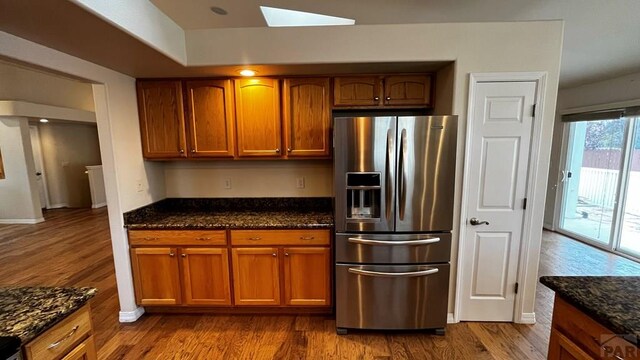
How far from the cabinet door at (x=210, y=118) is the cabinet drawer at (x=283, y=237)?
78cm

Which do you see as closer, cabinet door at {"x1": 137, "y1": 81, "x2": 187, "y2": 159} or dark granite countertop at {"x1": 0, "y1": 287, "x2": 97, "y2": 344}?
dark granite countertop at {"x1": 0, "y1": 287, "x2": 97, "y2": 344}

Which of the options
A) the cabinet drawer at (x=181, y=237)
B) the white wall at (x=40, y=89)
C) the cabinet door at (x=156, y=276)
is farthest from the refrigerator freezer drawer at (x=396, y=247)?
the white wall at (x=40, y=89)

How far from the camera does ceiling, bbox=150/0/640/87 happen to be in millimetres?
2162

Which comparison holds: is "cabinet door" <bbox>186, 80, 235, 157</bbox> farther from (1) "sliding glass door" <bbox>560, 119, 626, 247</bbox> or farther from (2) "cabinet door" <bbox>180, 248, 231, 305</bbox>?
(1) "sliding glass door" <bbox>560, 119, 626, 247</bbox>

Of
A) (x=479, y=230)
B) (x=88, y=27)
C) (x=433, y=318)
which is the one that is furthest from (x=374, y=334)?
(x=88, y=27)

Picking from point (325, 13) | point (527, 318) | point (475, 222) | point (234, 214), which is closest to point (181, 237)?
point (234, 214)

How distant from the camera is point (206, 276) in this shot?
2369 millimetres

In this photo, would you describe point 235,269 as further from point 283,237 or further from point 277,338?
point 277,338

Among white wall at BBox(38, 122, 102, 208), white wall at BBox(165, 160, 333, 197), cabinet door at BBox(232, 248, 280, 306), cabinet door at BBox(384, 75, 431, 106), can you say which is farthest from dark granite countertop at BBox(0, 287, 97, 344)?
white wall at BBox(38, 122, 102, 208)

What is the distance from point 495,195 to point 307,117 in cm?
173

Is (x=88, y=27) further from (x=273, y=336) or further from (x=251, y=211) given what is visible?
(x=273, y=336)

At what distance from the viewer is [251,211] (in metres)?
2.82

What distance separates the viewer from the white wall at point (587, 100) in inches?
141

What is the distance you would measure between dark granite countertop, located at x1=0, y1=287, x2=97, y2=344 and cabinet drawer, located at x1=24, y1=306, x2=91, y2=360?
2.1 inches
